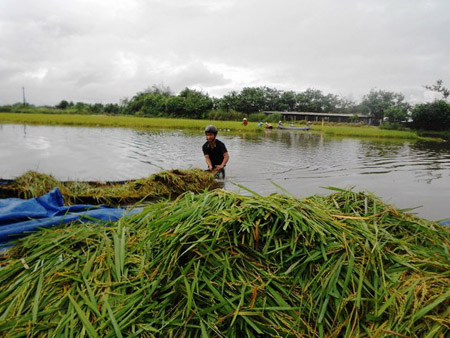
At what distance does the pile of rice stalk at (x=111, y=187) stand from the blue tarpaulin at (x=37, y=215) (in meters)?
0.78

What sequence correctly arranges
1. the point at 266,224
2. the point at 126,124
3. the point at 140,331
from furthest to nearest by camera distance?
the point at 126,124
the point at 266,224
the point at 140,331

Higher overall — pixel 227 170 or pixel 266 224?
pixel 266 224

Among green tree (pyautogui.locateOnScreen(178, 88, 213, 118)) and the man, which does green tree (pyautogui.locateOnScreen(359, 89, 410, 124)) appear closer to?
green tree (pyautogui.locateOnScreen(178, 88, 213, 118))

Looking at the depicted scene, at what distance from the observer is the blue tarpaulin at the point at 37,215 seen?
2.46 m

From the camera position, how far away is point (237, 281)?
1384 millimetres

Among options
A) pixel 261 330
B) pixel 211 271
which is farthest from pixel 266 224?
pixel 261 330

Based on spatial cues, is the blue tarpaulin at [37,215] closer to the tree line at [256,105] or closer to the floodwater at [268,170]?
the floodwater at [268,170]

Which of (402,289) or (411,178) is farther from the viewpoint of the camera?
(411,178)

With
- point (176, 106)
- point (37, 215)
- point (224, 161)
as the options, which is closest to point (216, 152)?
point (224, 161)

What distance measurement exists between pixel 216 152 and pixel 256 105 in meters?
46.8

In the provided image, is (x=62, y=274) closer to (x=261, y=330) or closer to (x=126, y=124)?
(x=261, y=330)

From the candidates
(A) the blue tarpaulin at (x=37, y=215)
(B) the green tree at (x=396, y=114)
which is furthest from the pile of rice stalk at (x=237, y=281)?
(B) the green tree at (x=396, y=114)

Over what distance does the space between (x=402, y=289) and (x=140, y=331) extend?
1.21m

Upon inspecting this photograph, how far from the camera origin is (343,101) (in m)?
57.5
